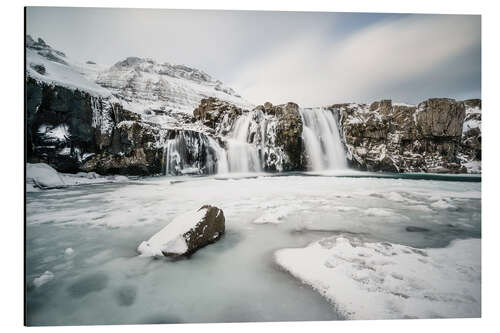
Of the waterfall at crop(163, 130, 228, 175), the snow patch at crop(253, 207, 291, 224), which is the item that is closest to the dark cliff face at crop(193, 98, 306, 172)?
the waterfall at crop(163, 130, 228, 175)

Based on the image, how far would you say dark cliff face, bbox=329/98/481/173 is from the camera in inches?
364

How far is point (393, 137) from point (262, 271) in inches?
492

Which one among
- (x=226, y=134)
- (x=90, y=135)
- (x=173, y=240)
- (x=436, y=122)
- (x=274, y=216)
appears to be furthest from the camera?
(x=226, y=134)

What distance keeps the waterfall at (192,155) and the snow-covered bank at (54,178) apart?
2088mm

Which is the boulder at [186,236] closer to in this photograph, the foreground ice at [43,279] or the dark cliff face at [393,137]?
the foreground ice at [43,279]

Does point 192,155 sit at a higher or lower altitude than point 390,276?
higher

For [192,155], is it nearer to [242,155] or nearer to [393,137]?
[242,155]

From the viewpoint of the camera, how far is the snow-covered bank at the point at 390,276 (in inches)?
59.4

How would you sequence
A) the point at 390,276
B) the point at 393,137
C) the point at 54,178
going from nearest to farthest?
the point at 390,276 → the point at 54,178 → the point at 393,137

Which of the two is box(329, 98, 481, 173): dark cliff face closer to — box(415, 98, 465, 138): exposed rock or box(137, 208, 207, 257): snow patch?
box(415, 98, 465, 138): exposed rock

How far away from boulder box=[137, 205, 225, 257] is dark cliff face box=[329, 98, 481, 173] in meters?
10.4

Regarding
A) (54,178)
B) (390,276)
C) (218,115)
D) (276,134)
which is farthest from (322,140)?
(54,178)

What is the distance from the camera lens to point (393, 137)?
37.0ft
